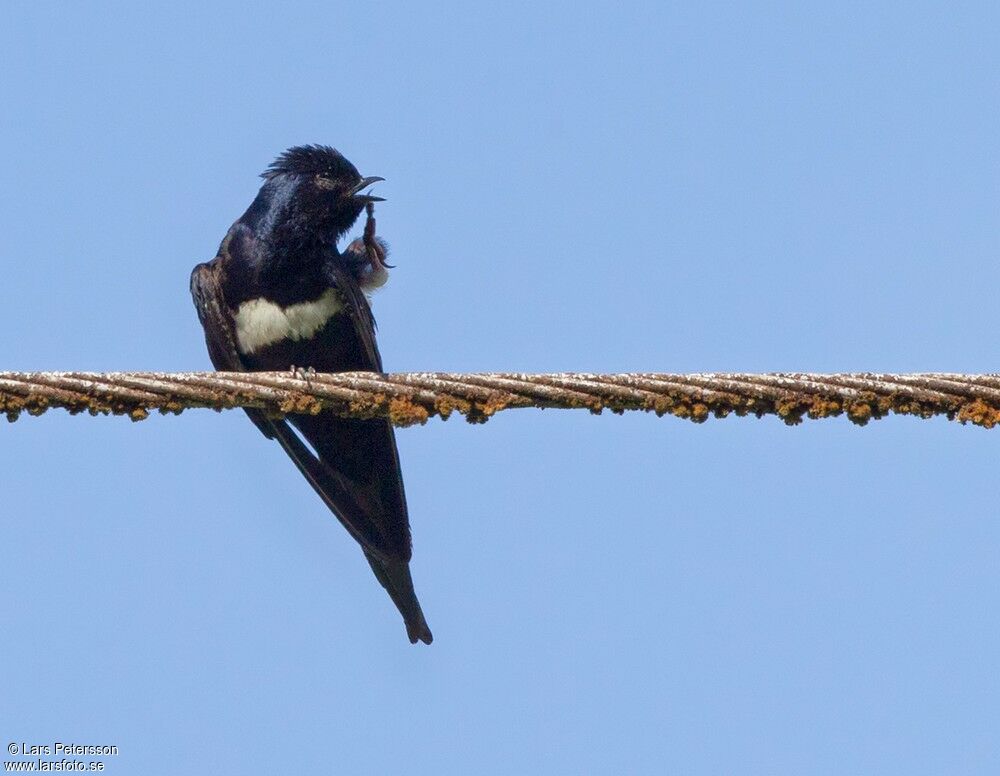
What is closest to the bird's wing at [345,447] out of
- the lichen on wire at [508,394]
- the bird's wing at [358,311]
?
the bird's wing at [358,311]

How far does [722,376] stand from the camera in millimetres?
4082

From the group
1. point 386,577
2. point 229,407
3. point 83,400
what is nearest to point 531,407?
point 229,407

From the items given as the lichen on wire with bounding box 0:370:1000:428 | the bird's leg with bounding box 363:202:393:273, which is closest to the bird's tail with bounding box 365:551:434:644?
the bird's leg with bounding box 363:202:393:273

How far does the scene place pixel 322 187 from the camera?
7.23 metres

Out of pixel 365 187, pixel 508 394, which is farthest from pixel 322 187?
pixel 508 394

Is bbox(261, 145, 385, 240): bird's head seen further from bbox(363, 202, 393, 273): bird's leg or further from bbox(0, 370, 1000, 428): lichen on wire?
bbox(0, 370, 1000, 428): lichen on wire

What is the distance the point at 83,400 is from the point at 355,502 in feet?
8.98

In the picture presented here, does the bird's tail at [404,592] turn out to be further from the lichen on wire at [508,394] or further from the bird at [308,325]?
the lichen on wire at [508,394]

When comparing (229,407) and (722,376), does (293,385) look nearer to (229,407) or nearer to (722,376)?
(229,407)

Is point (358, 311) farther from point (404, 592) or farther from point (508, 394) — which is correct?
point (508, 394)

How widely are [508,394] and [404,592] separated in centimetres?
248

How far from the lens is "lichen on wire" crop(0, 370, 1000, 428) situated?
4.04m

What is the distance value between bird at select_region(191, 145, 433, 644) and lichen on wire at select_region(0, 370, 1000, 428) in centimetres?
247

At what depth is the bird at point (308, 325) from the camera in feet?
22.7
